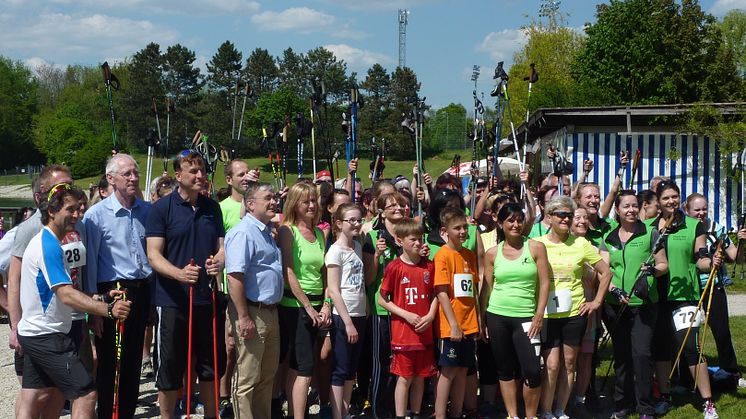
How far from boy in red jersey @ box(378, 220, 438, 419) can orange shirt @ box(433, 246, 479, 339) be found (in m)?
0.12

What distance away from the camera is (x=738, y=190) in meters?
15.8

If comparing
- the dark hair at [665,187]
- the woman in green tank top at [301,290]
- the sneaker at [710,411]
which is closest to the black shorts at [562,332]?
the sneaker at [710,411]

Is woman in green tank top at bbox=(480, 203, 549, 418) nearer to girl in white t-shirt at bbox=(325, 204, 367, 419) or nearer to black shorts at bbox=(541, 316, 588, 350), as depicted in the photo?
black shorts at bbox=(541, 316, 588, 350)

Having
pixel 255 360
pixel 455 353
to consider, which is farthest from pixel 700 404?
pixel 255 360

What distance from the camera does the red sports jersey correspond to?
589cm

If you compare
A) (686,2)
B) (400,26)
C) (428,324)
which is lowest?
(428,324)

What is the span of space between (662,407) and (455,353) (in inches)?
75.5

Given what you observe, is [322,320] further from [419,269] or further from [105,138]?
[105,138]

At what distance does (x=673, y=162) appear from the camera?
640 inches

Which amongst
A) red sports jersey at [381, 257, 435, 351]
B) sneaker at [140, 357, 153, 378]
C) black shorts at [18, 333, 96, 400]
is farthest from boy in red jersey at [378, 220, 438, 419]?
sneaker at [140, 357, 153, 378]

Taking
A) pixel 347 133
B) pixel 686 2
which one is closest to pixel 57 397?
pixel 347 133

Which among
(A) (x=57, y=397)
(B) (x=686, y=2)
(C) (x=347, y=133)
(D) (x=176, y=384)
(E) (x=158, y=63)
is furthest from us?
(E) (x=158, y=63)

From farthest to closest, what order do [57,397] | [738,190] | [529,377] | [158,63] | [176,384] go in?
[158,63] < [738,190] < [529,377] < [176,384] < [57,397]

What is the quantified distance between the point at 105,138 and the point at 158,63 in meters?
9.08
